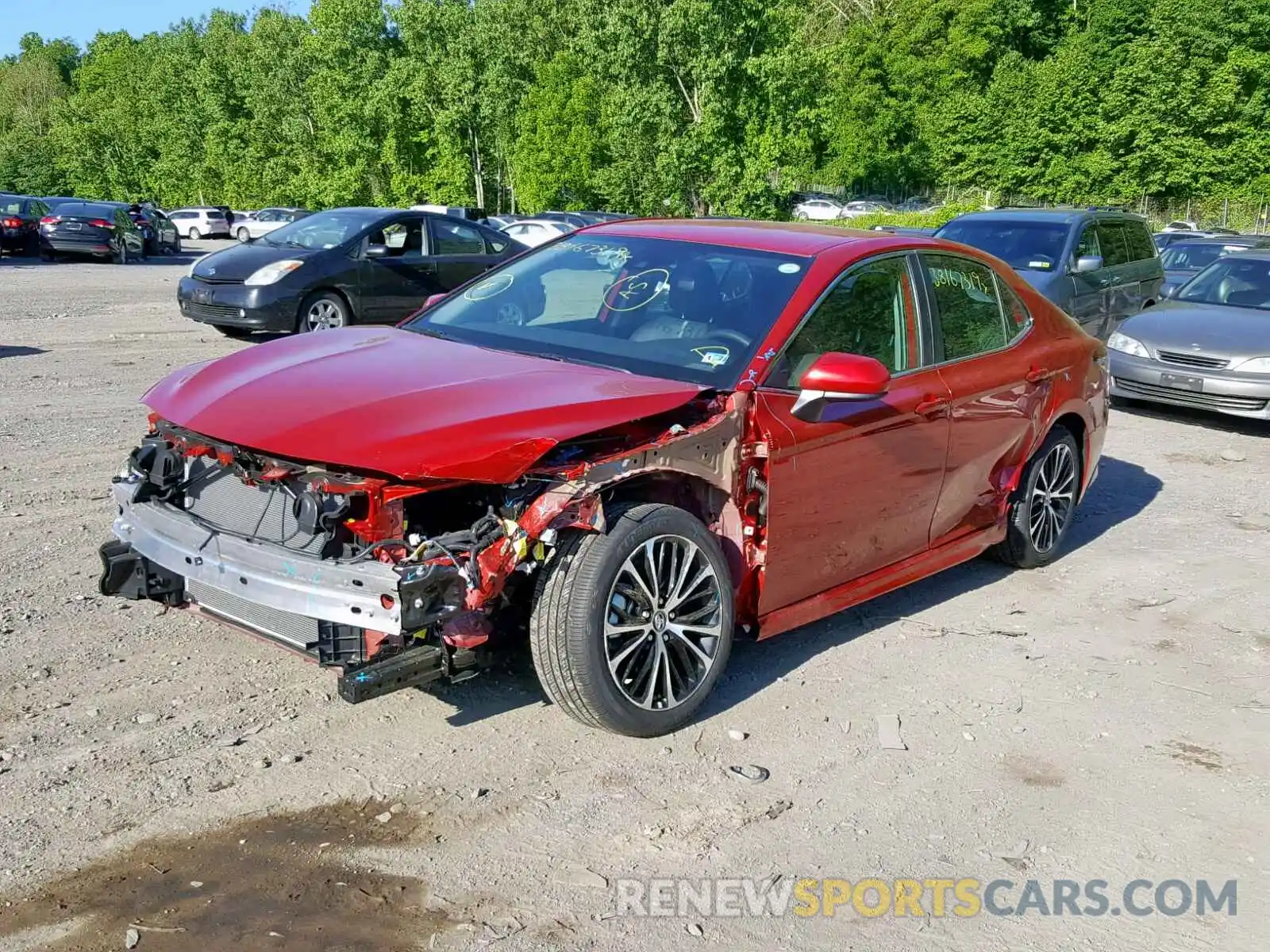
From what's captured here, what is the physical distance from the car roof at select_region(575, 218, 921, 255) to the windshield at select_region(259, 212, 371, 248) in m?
8.48

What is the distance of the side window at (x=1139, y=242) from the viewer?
14.4 meters

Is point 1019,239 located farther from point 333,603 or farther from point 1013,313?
point 333,603

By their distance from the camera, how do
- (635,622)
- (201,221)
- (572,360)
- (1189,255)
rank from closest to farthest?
(635,622)
(572,360)
(1189,255)
(201,221)

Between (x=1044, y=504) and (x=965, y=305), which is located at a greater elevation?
(x=965, y=305)

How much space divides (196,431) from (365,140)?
207 ft

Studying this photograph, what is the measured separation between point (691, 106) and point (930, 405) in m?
47.1

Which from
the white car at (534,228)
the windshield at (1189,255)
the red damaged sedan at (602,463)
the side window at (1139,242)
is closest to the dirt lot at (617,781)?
the red damaged sedan at (602,463)

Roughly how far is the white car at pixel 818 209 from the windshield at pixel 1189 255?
135 ft

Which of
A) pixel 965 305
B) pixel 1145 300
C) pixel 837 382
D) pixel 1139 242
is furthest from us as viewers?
pixel 1139 242

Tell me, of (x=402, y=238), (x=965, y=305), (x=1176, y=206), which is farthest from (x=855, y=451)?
(x=1176, y=206)

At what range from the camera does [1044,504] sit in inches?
249

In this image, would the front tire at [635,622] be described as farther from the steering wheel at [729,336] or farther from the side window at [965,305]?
the side window at [965,305]

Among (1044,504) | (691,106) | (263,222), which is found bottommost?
(1044,504)

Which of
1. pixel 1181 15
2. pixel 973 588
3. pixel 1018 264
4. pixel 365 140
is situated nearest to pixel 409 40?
pixel 365 140
